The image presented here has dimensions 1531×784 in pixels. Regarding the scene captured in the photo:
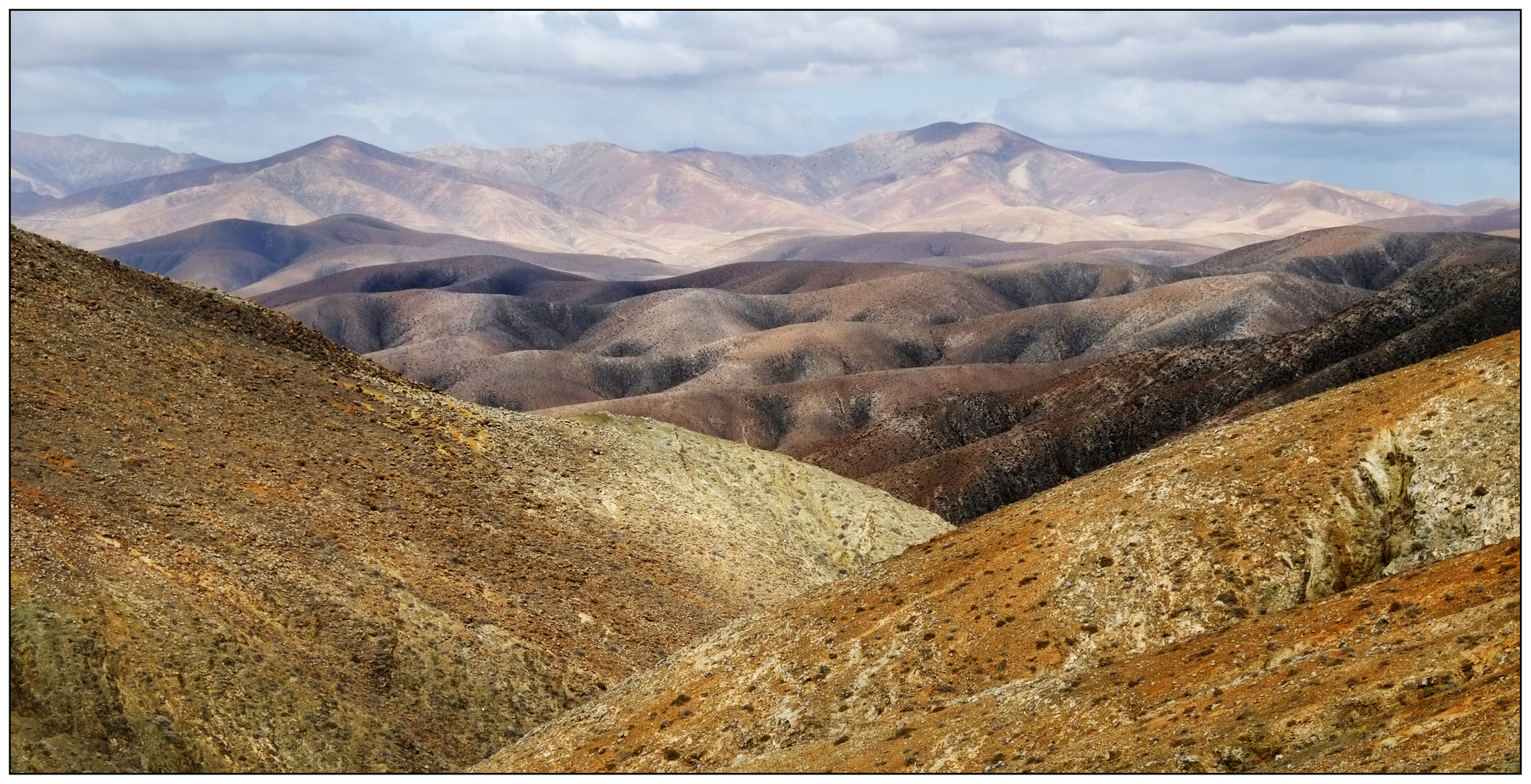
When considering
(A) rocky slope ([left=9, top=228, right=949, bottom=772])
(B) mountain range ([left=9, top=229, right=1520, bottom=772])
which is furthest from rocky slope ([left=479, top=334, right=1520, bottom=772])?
(A) rocky slope ([left=9, top=228, right=949, bottom=772])

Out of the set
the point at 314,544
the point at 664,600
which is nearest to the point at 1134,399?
the point at 664,600

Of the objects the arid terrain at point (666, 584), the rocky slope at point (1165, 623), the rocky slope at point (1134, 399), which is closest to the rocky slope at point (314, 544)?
the arid terrain at point (666, 584)

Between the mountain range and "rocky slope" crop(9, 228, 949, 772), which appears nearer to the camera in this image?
the mountain range

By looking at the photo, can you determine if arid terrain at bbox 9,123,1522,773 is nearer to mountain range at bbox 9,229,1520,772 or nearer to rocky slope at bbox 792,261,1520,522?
mountain range at bbox 9,229,1520,772

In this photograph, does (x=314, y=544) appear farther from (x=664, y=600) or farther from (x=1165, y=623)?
(x=1165, y=623)

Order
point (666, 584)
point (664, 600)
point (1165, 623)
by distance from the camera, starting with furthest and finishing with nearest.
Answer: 1. point (666, 584)
2. point (664, 600)
3. point (1165, 623)

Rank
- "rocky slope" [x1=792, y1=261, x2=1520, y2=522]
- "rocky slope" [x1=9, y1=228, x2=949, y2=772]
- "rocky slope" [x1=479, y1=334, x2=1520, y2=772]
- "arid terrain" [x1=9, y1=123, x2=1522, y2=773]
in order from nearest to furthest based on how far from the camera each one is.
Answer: "rocky slope" [x1=479, y1=334, x2=1520, y2=772] → "arid terrain" [x1=9, y1=123, x2=1522, y2=773] → "rocky slope" [x1=9, y1=228, x2=949, y2=772] → "rocky slope" [x1=792, y1=261, x2=1520, y2=522]
